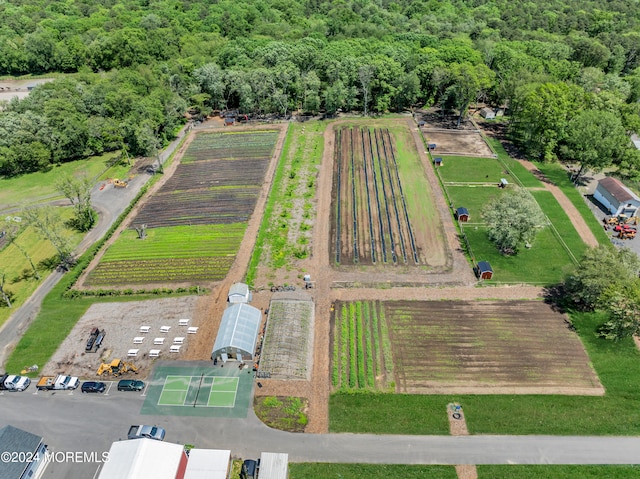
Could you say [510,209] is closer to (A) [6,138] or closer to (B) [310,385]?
(B) [310,385]

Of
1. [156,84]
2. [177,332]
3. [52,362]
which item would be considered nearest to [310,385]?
[177,332]

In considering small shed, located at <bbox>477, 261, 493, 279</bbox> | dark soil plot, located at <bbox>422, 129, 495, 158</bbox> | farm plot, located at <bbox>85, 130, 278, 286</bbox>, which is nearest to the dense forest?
dark soil plot, located at <bbox>422, 129, 495, 158</bbox>

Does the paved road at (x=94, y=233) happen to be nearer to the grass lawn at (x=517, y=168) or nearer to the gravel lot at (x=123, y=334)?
the gravel lot at (x=123, y=334)

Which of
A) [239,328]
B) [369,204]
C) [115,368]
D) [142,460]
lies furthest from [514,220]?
[115,368]

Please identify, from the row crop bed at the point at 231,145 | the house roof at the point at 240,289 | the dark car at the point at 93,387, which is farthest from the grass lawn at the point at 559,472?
the row crop bed at the point at 231,145

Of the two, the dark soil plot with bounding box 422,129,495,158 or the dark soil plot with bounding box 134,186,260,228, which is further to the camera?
the dark soil plot with bounding box 422,129,495,158

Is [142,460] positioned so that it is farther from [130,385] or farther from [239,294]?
[239,294]

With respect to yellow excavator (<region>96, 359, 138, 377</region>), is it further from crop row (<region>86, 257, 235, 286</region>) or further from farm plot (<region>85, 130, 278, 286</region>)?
crop row (<region>86, 257, 235, 286</region>)
